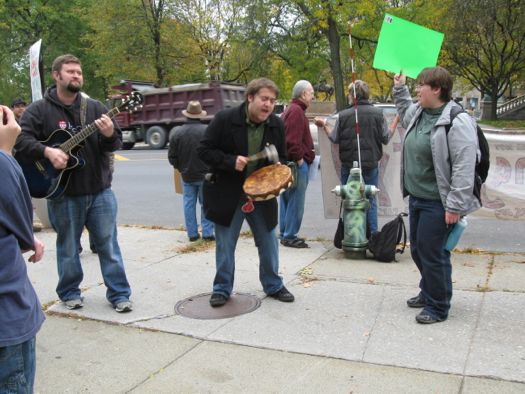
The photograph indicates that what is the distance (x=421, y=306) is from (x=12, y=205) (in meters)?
3.30

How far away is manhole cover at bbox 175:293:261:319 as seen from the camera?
181 inches

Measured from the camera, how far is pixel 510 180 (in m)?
6.64

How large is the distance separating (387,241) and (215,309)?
6.74 feet

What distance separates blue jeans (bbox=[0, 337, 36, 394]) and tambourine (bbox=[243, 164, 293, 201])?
233 cm

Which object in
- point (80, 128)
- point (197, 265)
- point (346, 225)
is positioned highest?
point (80, 128)

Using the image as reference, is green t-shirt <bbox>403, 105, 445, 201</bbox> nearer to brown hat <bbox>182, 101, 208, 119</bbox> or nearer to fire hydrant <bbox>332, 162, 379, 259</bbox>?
fire hydrant <bbox>332, 162, 379, 259</bbox>

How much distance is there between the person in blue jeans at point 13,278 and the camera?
212 centimetres

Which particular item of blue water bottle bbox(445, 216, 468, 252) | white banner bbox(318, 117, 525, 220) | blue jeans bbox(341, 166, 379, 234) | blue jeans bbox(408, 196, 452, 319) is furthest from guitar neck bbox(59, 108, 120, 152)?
white banner bbox(318, 117, 525, 220)

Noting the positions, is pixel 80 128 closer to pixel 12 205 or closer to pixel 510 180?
pixel 12 205

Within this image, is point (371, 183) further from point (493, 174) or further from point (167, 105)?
point (167, 105)

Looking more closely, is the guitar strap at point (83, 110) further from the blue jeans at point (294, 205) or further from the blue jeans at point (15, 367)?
the blue jeans at point (294, 205)

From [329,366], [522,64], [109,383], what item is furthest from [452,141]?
[522,64]

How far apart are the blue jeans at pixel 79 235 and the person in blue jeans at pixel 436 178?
2.34m

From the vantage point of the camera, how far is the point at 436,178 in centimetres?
406
